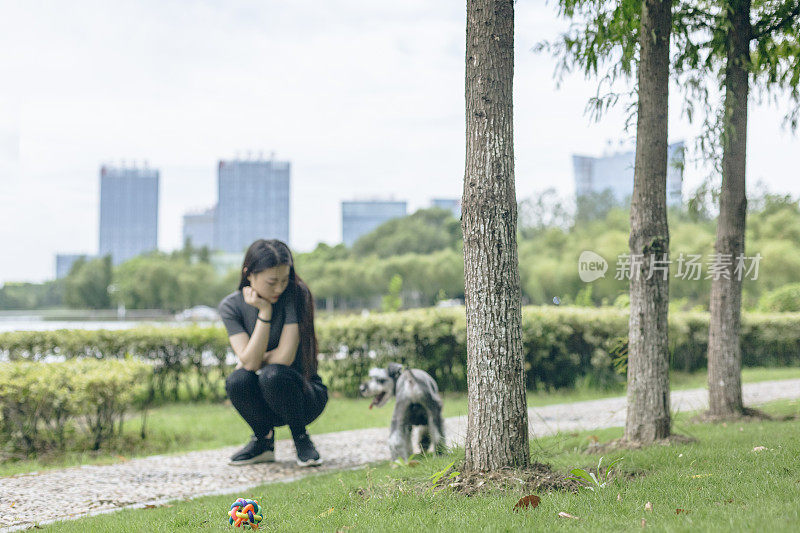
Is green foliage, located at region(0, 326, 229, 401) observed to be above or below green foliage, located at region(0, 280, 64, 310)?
above

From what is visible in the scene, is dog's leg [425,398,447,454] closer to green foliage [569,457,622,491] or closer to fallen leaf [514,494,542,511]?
green foliage [569,457,622,491]

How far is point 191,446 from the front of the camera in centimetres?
611

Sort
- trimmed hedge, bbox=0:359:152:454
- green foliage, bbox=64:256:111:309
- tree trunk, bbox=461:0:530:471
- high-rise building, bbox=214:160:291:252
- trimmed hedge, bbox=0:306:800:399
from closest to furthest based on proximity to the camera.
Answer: tree trunk, bbox=461:0:530:471 < trimmed hedge, bbox=0:359:152:454 < trimmed hedge, bbox=0:306:800:399 < green foliage, bbox=64:256:111:309 < high-rise building, bbox=214:160:291:252

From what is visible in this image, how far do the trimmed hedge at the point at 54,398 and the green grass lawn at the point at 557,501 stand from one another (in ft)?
6.72

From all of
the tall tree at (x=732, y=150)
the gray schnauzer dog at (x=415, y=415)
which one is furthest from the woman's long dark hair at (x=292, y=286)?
the tall tree at (x=732, y=150)

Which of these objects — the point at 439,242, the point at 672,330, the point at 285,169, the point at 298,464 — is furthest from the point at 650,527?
the point at 285,169

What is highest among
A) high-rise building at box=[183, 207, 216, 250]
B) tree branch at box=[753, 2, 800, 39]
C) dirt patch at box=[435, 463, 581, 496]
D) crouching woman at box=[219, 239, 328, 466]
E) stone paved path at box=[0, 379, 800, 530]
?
high-rise building at box=[183, 207, 216, 250]

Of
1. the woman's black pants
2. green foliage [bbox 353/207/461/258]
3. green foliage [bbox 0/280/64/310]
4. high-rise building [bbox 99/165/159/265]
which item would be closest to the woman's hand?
the woman's black pants

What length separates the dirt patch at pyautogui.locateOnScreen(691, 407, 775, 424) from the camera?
6.03 meters

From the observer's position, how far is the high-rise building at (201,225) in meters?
186

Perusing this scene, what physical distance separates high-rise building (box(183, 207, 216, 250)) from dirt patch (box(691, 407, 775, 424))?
616 ft

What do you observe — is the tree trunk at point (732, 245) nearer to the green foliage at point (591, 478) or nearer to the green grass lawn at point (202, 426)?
the green grass lawn at point (202, 426)

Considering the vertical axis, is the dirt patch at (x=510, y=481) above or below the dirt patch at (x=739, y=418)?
above

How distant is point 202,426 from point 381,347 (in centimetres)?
310
